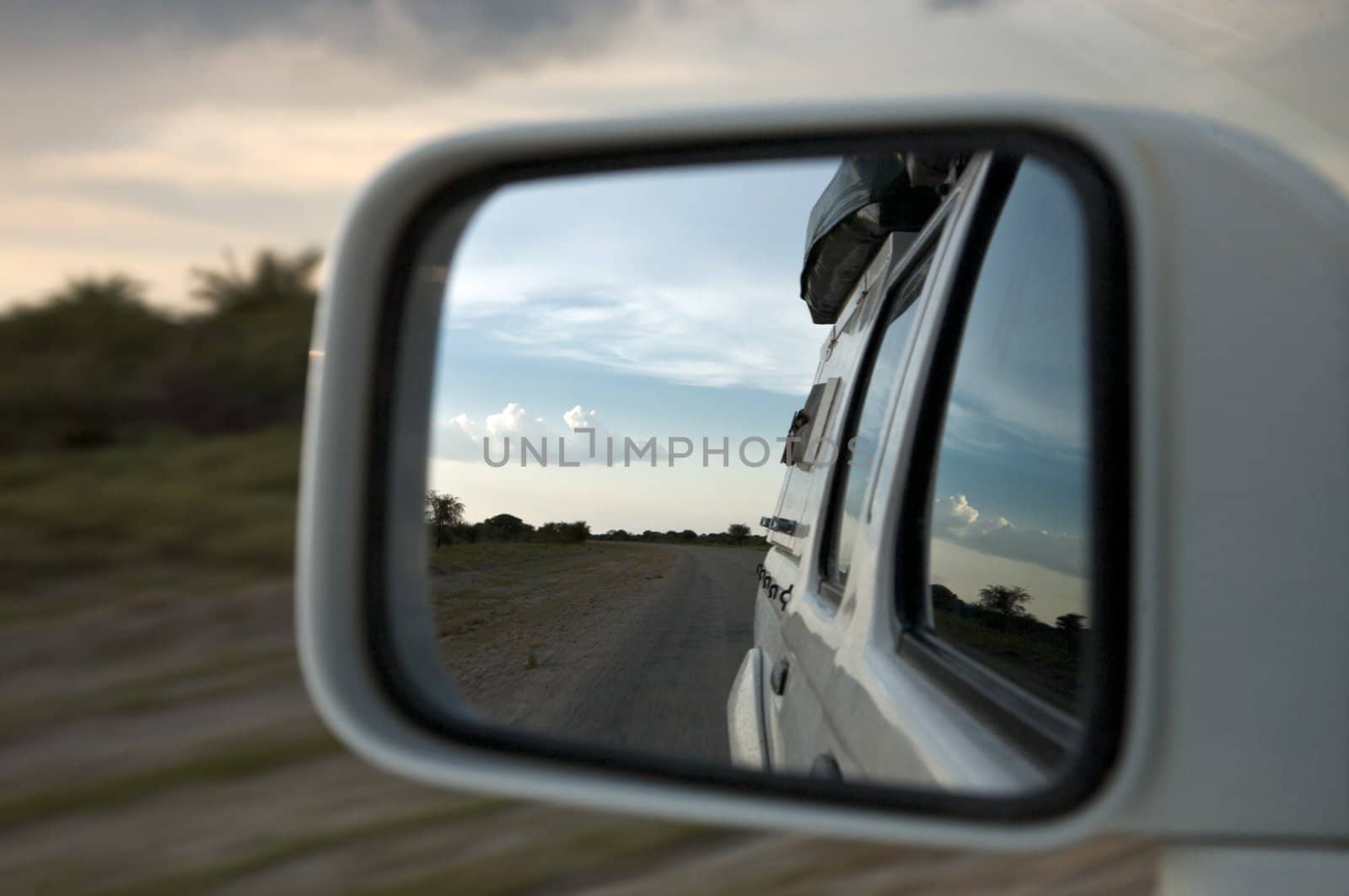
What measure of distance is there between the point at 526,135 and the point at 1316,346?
800mm

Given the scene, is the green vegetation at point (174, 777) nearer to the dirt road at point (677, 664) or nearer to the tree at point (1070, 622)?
the dirt road at point (677, 664)

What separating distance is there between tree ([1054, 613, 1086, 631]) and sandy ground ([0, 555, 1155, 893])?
4.08 feet

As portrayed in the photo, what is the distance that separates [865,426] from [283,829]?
2.37 m

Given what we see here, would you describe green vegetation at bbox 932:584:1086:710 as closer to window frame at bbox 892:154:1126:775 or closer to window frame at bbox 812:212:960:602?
window frame at bbox 892:154:1126:775

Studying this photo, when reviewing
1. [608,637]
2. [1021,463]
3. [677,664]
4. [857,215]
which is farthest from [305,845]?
[1021,463]

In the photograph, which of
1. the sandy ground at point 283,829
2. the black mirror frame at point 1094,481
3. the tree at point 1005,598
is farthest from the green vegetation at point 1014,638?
the sandy ground at point 283,829

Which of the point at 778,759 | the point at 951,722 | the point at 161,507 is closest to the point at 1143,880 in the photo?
the point at 778,759

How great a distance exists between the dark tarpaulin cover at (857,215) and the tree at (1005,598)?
82 cm

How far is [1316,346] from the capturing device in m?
0.94

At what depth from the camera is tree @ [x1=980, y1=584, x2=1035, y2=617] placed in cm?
158

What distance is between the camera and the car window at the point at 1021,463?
140 centimetres

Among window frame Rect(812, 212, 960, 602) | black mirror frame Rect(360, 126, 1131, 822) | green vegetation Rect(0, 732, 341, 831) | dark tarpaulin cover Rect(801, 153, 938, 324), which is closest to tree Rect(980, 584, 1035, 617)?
window frame Rect(812, 212, 960, 602)

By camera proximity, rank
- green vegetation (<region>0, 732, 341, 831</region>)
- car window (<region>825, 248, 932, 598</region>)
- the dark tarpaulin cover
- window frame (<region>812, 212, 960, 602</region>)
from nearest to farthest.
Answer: window frame (<region>812, 212, 960, 602</region>) < car window (<region>825, 248, 932, 598</region>) < the dark tarpaulin cover < green vegetation (<region>0, 732, 341, 831</region>)

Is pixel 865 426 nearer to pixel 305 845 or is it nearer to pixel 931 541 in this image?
pixel 931 541
